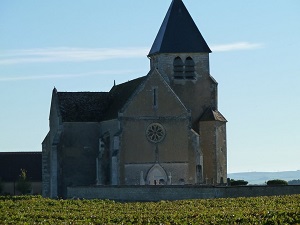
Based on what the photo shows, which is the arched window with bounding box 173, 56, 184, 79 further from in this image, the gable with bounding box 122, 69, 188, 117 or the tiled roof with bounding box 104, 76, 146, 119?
the gable with bounding box 122, 69, 188, 117

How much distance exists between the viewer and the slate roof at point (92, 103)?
6644 cm

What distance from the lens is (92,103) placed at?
68875 millimetres

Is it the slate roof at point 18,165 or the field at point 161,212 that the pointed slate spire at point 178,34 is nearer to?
the slate roof at point 18,165

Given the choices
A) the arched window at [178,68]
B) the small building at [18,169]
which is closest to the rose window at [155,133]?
the arched window at [178,68]

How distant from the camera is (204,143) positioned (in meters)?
66.6

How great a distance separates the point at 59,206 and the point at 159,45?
24.2 meters

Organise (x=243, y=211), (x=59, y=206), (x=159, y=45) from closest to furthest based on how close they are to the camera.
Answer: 1. (x=243, y=211)
2. (x=59, y=206)
3. (x=159, y=45)

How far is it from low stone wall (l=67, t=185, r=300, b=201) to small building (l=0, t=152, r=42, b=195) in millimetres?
24111

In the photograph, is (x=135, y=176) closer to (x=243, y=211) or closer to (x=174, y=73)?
(x=174, y=73)

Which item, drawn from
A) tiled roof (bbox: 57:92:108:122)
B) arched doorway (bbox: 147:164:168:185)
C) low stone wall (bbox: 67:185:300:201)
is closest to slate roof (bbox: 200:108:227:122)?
arched doorway (bbox: 147:164:168:185)

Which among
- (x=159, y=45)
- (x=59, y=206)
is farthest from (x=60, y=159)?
(x=59, y=206)

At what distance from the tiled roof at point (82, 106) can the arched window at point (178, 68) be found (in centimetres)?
551

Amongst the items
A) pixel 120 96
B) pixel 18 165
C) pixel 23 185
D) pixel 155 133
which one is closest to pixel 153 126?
pixel 155 133

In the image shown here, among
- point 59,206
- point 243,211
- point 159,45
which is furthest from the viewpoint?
point 159,45
